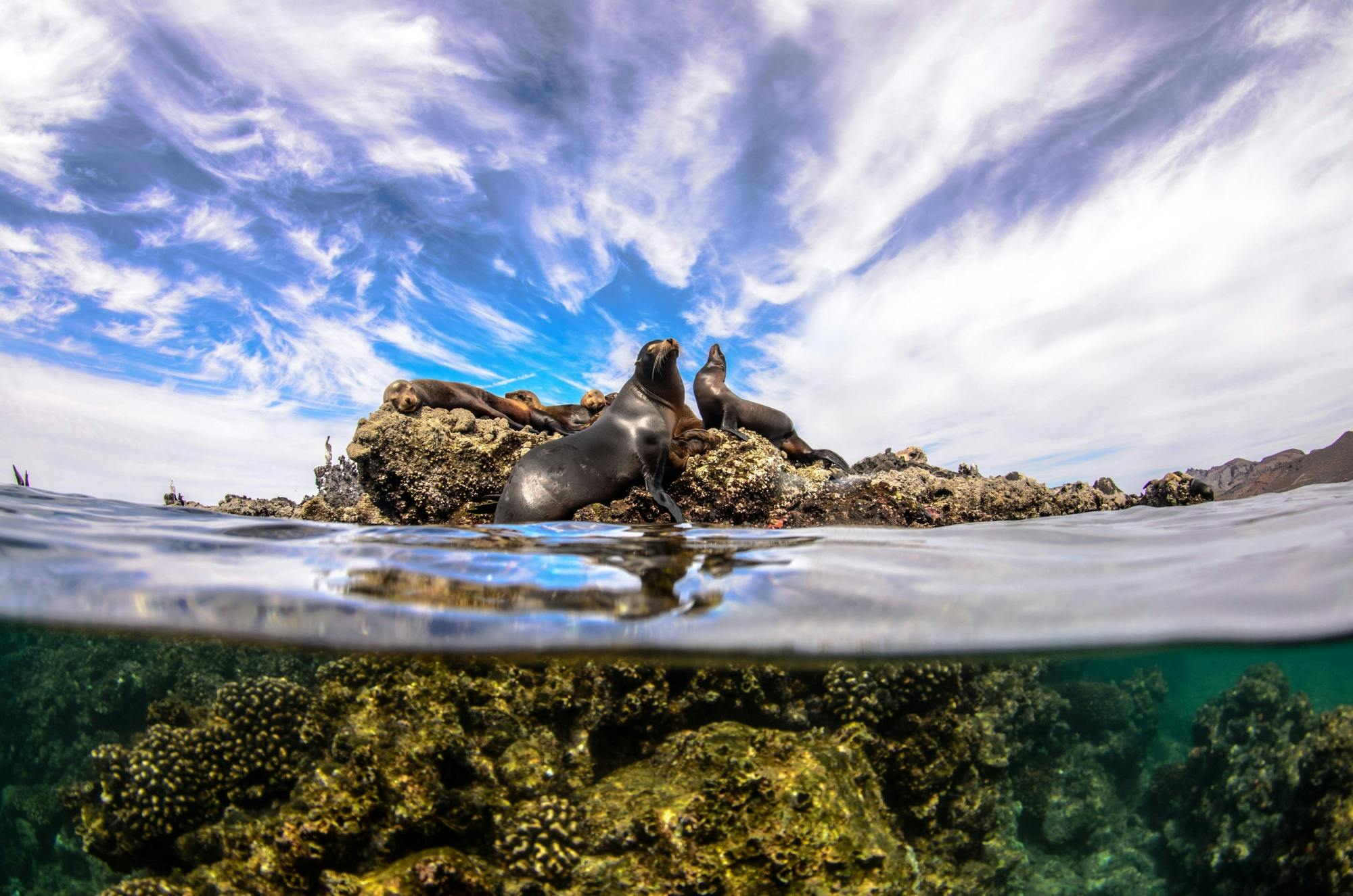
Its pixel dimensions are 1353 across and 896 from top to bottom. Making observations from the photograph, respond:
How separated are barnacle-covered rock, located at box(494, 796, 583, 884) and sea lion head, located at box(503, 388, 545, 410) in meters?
7.10

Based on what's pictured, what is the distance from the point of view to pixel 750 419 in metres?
9.27

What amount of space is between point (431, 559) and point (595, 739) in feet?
5.79

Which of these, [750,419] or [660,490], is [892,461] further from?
[660,490]

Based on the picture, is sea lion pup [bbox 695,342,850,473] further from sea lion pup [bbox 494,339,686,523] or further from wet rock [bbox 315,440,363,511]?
wet rock [bbox 315,440,363,511]

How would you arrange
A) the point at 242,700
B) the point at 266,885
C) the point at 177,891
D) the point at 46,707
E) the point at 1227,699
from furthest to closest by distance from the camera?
the point at 46,707 < the point at 1227,699 < the point at 242,700 < the point at 177,891 < the point at 266,885

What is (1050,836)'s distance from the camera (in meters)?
5.23

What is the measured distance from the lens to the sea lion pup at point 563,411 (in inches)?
373

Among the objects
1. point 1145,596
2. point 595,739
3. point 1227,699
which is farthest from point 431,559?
point 1227,699

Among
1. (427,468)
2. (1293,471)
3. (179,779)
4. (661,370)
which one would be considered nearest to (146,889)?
(179,779)


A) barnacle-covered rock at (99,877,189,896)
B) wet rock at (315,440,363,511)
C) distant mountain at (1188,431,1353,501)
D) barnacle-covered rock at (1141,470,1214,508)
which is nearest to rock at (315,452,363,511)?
wet rock at (315,440,363,511)

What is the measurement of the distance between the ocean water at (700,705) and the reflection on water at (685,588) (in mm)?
25

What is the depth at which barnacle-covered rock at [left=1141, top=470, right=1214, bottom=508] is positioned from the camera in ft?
23.3

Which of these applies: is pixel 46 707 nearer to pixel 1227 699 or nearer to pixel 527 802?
pixel 527 802

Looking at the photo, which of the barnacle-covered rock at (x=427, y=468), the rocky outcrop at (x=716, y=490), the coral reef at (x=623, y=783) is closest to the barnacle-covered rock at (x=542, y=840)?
the coral reef at (x=623, y=783)
